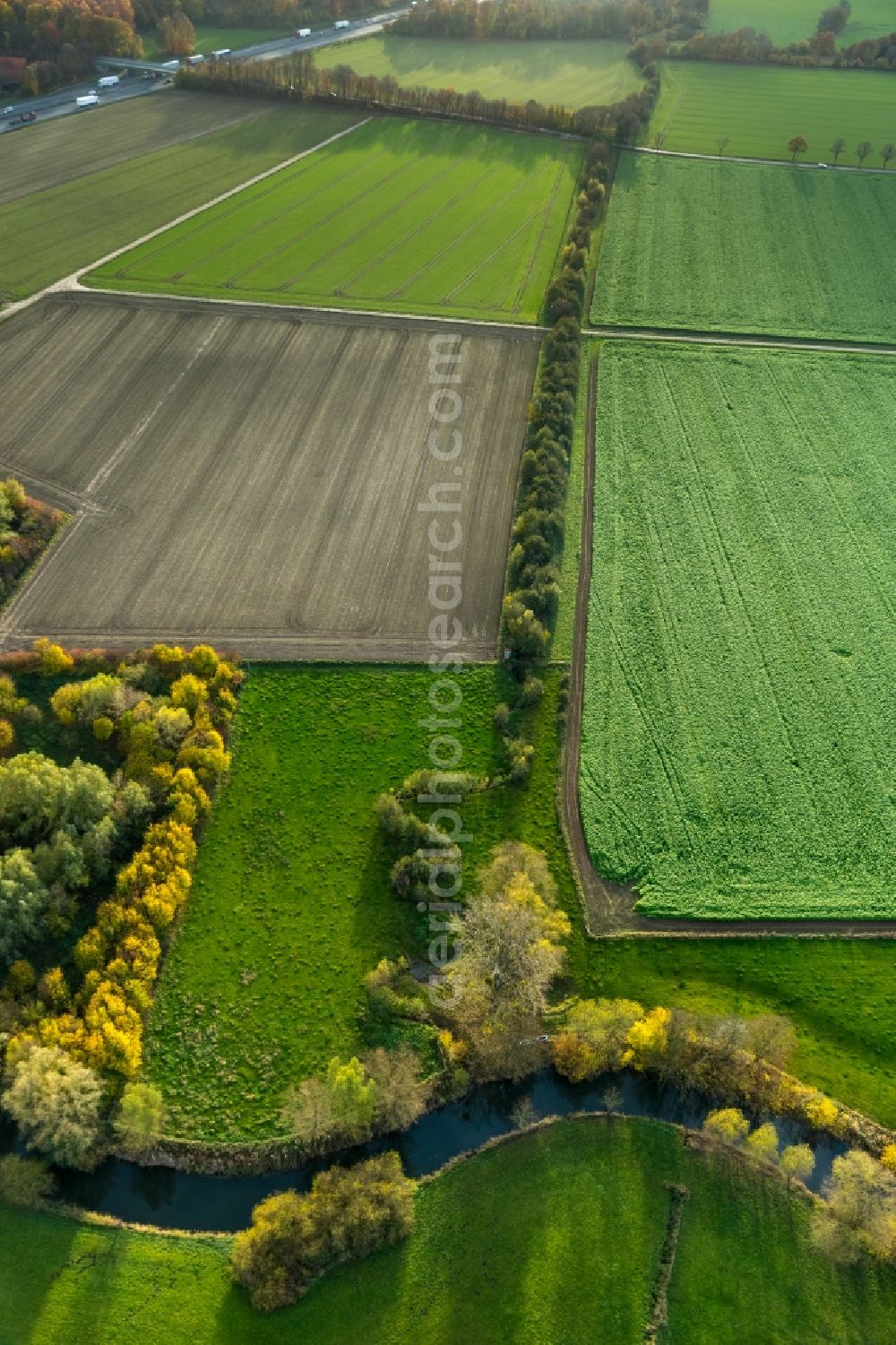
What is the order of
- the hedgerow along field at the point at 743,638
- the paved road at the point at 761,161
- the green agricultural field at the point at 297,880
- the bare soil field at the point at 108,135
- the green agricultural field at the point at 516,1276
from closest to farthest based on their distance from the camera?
the green agricultural field at the point at 516,1276, the green agricultural field at the point at 297,880, the hedgerow along field at the point at 743,638, the bare soil field at the point at 108,135, the paved road at the point at 761,161

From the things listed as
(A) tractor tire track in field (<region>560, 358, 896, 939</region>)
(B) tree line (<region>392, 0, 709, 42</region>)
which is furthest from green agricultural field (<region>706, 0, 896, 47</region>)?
(A) tractor tire track in field (<region>560, 358, 896, 939</region>)

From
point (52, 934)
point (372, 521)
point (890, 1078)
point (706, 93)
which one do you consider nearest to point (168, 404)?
point (372, 521)

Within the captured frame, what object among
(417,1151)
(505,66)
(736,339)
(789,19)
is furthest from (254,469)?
(789,19)

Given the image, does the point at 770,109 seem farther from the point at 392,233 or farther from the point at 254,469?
the point at 254,469

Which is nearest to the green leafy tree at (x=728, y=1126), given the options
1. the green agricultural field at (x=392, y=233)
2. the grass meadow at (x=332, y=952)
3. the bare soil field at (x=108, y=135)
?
the grass meadow at (x=332, y=952)

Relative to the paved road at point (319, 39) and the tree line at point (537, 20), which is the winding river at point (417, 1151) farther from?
the tree line at point (537, 20)

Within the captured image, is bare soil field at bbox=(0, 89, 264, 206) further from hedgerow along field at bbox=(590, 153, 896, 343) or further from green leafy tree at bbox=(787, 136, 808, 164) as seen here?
green leafy tree at bbox=(787, 136, 808, 164)

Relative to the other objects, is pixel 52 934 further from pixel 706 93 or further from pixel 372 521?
pixel 706 93
